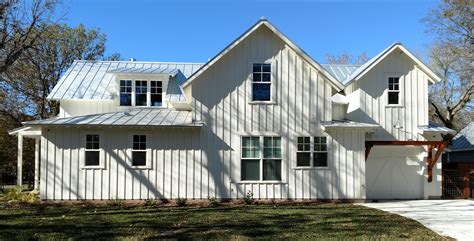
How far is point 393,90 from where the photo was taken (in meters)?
20.2

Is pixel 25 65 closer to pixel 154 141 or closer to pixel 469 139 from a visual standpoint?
pixel 154 141

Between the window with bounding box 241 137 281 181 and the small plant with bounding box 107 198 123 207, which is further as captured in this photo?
the window with bounding box 241 137 281 181

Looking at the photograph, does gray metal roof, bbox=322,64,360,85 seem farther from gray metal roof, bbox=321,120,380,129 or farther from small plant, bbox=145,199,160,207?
small plant, bbox=145,199,160,207

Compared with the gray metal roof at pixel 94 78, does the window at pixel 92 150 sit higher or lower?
lower

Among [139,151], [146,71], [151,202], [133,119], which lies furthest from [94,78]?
[151,202]

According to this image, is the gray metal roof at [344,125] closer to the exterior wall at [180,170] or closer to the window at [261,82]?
the exterior wall at [180,170]

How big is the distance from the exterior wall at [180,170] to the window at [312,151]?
224mm

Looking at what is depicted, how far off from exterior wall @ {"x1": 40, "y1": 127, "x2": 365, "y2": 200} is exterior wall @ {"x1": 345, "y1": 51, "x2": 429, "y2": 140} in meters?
2.10

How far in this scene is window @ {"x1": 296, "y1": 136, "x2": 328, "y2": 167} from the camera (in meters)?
18.3

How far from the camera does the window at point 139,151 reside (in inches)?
699

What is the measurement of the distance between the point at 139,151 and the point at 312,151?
22.5 feet

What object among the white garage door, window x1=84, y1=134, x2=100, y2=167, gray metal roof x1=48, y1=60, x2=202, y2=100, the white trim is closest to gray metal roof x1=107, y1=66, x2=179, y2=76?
gray metal roof x1=48, y1=60, x2=202, y2=100

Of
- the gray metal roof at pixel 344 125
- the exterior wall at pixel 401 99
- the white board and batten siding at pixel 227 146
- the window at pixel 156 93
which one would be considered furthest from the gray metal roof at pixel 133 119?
the exterior wall at pixel 401 99

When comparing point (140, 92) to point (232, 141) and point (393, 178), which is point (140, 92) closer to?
point (232, 141)
